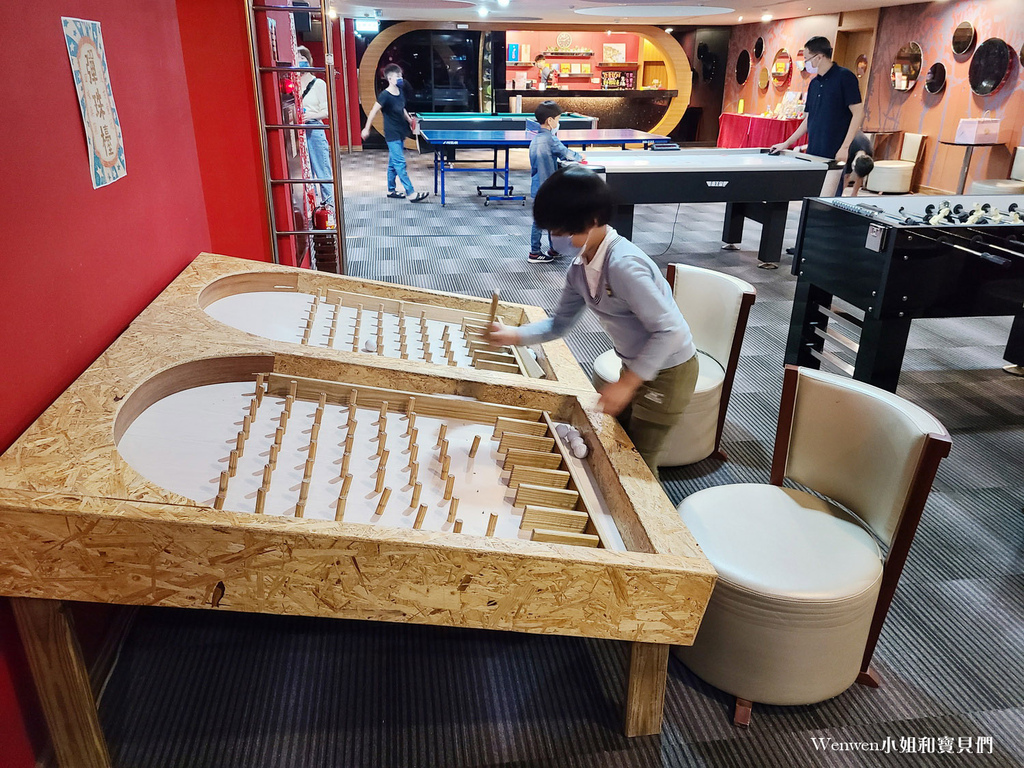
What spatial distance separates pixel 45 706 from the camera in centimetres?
156

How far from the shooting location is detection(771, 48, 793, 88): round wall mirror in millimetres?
12047

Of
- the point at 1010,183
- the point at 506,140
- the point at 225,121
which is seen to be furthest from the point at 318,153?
the point at 1010,183

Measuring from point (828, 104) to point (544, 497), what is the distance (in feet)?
19.2

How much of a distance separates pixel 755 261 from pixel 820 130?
4.34 ft

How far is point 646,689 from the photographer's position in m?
1.75

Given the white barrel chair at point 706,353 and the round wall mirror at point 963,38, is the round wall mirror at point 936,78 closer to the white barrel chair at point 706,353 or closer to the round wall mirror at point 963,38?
the round wall mirror at point 963,38

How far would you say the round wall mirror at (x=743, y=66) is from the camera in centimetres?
1355

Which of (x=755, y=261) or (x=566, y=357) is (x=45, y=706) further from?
(x=755, y=261)

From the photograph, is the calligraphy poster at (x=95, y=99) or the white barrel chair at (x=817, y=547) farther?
the calligraphy poster at (x=95, y=99)

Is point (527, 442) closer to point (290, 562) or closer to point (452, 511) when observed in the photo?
point (452, 511)

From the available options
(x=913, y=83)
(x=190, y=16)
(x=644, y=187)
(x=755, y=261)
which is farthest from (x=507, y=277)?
(x=913, y=83)

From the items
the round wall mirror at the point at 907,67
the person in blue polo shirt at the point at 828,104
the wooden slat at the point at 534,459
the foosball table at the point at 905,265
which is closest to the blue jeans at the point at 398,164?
the person in blue polo shirt at the point at 828,104

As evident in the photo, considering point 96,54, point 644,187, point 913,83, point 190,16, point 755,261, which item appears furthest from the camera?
point 913,83

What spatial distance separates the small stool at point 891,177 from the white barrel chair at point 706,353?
7925mm
